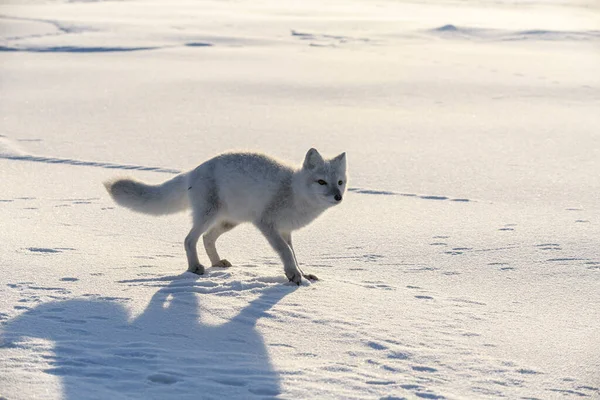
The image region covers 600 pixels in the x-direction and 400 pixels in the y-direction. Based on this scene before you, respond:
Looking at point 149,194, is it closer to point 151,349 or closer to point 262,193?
point 262,193

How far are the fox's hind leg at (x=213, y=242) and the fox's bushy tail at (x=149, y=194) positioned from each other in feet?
0.54

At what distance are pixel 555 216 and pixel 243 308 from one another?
223cm

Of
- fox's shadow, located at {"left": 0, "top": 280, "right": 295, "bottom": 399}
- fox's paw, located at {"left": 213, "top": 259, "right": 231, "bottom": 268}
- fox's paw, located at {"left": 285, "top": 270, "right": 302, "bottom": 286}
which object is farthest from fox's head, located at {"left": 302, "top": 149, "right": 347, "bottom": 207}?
fox's shadow, located at {"left": 0, "top": 280, "right": 295, "bottom": 399}

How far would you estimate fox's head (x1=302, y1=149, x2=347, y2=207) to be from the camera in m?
3.63

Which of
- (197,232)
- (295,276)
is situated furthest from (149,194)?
(295,276)

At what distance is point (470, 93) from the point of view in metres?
9.19

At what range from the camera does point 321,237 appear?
442cm

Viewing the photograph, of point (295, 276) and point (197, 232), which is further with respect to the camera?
point (197, 232)

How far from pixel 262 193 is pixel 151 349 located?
1192mm

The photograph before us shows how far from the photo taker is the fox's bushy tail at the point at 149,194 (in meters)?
3.86

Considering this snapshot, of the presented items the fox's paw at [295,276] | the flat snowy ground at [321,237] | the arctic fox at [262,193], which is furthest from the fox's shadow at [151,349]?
the arctic fox at [262,193]

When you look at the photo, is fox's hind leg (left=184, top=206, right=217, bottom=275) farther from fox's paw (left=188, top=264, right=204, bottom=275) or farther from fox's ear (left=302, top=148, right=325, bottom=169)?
fox's ear (left=302, top=148, right=325, bottom=169)

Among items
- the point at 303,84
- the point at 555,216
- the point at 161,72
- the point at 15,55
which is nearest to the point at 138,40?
the point at 15,55

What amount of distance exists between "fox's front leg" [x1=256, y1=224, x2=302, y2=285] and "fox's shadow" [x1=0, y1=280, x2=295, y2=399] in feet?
1.09
